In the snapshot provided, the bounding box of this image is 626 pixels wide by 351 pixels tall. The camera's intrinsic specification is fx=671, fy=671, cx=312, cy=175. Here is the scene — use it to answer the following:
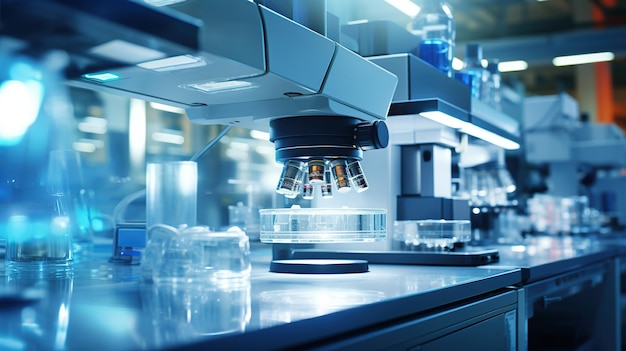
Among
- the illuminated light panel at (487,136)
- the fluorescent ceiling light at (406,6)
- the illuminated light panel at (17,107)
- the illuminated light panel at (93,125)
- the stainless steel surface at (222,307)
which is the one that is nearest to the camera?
the stainless steel surface at (222,307)

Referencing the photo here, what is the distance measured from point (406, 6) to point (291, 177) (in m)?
0.97

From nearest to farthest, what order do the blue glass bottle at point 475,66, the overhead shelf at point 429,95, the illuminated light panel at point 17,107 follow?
1. the illuminated light panel at point 17,107
2. the overhead shelf at point 429,95
3. the blue glass bottle at point 475,66

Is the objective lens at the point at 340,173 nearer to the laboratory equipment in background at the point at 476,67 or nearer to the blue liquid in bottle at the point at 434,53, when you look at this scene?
the blue liquid in bottle at the point at 434,53

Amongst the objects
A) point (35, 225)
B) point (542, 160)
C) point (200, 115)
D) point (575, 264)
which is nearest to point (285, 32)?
point (200, 115)

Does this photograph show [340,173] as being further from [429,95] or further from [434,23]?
[434,23]

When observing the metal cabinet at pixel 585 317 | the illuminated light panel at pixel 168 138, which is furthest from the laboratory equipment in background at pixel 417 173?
the illuminated light panel at pixel 168 138

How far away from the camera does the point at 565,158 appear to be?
3963 millimetres

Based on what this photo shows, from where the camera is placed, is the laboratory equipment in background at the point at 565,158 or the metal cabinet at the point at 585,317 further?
the laboratory equipment in background at the point at 565,158

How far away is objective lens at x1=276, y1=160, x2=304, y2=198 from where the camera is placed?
4.63ft

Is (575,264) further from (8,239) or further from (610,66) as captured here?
(610,66)

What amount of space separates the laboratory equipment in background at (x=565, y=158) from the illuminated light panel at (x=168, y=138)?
2.03m

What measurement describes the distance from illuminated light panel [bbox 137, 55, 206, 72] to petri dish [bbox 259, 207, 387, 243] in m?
0.43

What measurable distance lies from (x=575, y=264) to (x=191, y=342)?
1702 millimetres

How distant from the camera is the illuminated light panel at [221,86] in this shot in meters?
1.23
